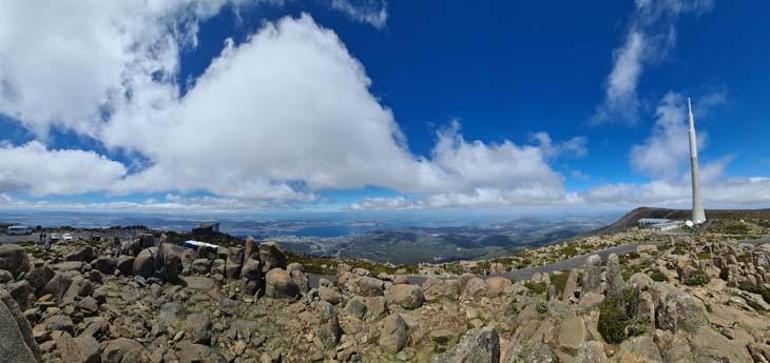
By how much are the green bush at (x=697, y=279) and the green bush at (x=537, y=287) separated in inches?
385

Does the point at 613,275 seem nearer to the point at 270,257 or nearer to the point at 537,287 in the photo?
the point at 537,287

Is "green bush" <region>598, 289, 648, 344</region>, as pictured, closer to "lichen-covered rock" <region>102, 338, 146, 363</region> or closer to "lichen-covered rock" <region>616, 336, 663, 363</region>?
"lichen-covered rock" <region>616, 336, 663, 363</region>

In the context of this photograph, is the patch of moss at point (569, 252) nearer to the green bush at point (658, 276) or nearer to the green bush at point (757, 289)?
the green bush at point (658, 276)

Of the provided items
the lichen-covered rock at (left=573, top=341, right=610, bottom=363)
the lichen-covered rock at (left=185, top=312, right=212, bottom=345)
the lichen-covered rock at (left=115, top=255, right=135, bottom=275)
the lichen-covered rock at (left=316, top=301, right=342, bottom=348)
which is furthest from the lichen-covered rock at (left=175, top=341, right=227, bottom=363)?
the lichen-covered rock at (left=573, top=341, right=610, bottom=363)

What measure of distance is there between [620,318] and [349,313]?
46.9 ft

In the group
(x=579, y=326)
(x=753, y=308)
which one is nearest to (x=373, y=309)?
(x=579, y=326)

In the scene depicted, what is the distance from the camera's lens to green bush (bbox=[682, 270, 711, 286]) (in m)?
26.0

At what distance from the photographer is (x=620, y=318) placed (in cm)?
1561

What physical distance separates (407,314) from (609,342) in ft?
36.7

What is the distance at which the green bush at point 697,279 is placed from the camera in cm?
2600

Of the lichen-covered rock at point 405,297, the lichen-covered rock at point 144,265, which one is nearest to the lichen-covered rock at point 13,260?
the lichen-covered rock at point 144,265

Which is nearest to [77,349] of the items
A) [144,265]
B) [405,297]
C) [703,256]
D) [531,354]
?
[144,265]

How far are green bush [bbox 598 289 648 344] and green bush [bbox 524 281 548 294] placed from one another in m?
9.09

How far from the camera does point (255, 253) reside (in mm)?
27188
